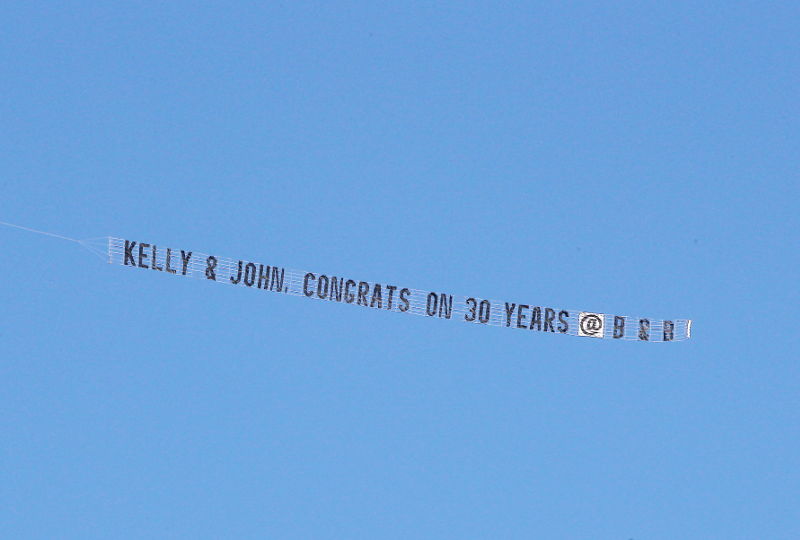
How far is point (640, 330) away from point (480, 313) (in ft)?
20.3

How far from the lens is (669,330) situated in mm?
53344

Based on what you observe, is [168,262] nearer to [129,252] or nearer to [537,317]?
[129,252]

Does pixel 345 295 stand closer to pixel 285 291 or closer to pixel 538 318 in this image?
pixel 285 291

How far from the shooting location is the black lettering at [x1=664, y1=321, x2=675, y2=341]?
53.3 meters

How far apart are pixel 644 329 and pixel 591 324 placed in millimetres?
1993

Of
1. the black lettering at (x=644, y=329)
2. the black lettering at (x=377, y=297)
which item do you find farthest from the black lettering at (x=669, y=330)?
the black lettering at (x=377, y=297)

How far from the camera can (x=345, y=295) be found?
5106 cm

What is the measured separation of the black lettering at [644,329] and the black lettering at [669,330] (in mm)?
688

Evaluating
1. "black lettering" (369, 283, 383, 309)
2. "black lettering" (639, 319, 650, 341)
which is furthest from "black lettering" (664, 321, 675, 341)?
"black lettering" (369, 283, 383, 309)

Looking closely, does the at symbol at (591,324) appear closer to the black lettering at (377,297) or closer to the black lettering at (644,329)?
the black lettering at (644,329)

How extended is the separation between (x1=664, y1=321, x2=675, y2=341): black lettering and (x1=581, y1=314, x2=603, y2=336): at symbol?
8.09 ft

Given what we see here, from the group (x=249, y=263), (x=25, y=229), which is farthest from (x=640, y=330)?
(x=25, y=229)

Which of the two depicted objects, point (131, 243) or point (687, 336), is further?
point (687, 336)

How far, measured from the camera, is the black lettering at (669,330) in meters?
53.3
